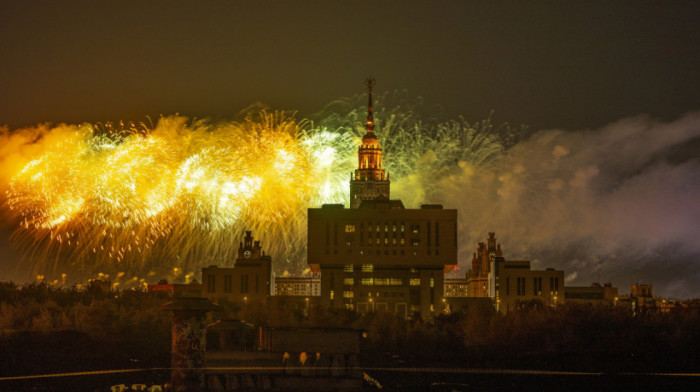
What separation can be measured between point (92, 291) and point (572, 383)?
88.0 meters

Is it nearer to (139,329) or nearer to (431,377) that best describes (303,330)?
(431,377)

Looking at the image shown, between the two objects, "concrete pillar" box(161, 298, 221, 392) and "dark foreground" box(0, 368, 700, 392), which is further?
"dark foreground" box(0, 368, 700, 392)

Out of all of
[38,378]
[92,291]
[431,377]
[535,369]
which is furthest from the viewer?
[92,291]

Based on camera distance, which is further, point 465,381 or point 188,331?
point 465,381

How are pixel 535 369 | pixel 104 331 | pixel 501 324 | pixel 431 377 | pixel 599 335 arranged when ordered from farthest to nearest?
1. pixel 501 324
2. pixel 599 335
3. pixel 104 331
4. pixel 535 369
5. pixel 431 377

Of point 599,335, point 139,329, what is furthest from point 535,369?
point 139,329

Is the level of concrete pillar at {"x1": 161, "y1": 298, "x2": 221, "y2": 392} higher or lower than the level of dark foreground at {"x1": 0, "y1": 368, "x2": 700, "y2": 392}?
higher

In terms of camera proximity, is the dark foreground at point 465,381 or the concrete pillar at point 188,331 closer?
the concrete pillar at point 188,331

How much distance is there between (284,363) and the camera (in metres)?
52.4

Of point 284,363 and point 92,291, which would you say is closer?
point 284,363

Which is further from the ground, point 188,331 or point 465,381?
point 188,331

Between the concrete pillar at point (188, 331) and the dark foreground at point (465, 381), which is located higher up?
the concrete pillar at point (188, 331)

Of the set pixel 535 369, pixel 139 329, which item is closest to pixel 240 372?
pixel 535 369

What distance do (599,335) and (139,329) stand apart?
44.8 metres
